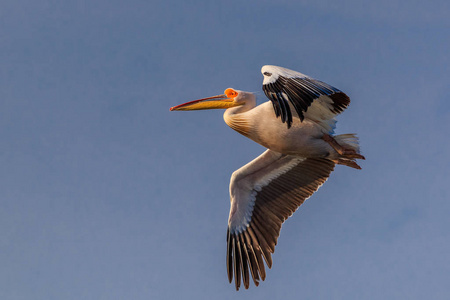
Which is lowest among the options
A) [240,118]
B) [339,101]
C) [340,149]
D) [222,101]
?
[340,149]

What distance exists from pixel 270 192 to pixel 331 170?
4.42 ft

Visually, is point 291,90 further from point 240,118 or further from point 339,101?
point 240,118

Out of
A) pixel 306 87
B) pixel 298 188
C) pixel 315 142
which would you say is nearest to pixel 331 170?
pixel 298 188

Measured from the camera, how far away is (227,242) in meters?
13.8

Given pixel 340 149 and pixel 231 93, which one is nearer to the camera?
pixel 340 149

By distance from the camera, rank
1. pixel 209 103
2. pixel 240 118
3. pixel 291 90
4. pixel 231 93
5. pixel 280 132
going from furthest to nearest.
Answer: pixel 209 103
pixel 231 93
pixel 240 118
pixel 280 132
pixel 291 90

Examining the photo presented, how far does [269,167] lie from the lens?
13.8 meters

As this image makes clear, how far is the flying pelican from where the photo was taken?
12.1m

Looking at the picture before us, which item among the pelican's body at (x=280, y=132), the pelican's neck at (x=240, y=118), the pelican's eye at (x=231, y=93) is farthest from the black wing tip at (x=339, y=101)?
the pelican's eye at (x=231, y=93)

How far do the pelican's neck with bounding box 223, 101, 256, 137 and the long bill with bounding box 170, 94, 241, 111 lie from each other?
10.7 inches

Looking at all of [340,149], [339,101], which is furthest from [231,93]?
[340,149]

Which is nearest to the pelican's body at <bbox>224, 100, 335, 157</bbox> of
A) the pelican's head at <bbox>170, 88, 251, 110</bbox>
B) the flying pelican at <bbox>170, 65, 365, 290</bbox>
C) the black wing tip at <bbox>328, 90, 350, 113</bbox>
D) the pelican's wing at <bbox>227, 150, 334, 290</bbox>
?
the flying pelican at <bbox>170, 65, 365, 290</bbox>

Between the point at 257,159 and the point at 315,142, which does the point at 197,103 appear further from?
the point at 315,142

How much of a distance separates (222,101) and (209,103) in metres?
0.32
